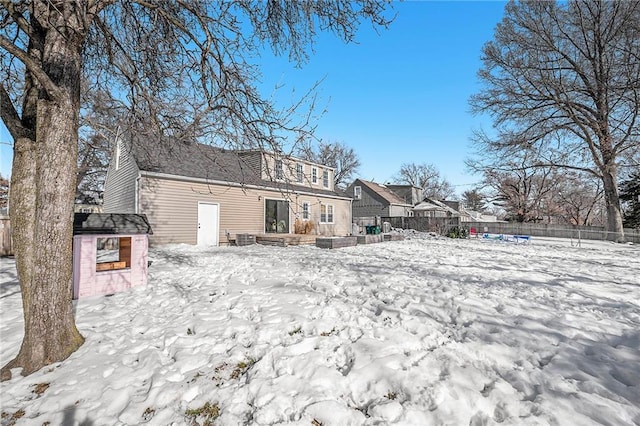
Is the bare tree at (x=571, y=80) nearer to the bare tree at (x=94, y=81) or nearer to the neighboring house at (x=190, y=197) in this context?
the neighboring house at (x=190, y=197)

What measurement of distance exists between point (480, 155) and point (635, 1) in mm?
9322

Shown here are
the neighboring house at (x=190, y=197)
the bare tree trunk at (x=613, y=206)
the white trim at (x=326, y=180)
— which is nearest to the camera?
the neighboring house at (x=190, y=197)

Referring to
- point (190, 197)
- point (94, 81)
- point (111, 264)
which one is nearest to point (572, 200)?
point (190, 197)

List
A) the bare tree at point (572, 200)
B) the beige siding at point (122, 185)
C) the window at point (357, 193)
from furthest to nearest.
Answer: the window at point (357, 193) → the bare tree at point (572, 200) → the beige siding at point (122, 185)

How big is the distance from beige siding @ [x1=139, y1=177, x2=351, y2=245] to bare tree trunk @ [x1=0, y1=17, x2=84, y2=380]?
19.8ft

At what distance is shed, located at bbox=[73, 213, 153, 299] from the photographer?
16.3 ft

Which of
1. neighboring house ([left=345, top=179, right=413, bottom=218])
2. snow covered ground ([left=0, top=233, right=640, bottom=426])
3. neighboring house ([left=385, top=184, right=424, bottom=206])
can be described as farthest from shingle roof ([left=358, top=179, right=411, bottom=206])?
snow covered ground ([left=0, top=233, right=640, bottom=426])

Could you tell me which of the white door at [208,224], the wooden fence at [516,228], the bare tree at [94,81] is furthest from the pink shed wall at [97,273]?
the wooden fence at [516,228]

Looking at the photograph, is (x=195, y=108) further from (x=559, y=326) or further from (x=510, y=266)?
(x=510, y=266)

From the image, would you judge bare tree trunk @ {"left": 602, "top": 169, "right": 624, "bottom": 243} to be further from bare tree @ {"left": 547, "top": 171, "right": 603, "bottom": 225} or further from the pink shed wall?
the pink shed wall

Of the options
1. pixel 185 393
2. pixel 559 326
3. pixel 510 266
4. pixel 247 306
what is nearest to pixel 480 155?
pixel 510 266

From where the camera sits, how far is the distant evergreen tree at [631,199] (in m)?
22.0

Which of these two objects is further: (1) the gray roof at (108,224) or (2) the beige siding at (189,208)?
(2) the beige siding at (189,208)

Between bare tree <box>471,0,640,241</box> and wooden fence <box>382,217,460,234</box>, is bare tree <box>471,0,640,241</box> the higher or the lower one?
the higher one
